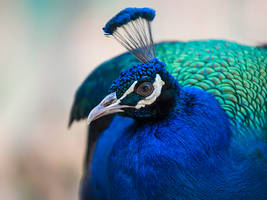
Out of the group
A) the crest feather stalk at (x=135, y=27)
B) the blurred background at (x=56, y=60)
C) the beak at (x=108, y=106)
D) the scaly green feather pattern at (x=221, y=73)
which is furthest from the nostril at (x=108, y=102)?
the blurred background at (x=56, y=60)

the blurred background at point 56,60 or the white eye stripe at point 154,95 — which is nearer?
the white eye stripe at point 154,95


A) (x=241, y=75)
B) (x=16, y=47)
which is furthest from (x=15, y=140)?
(x=241, y=75)

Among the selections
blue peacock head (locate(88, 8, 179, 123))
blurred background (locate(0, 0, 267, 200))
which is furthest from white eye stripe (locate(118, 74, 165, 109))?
blurred background (locate(0, 0, 267, 200))

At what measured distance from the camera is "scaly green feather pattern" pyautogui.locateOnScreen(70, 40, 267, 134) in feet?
4.37

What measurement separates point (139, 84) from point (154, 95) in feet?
0.22

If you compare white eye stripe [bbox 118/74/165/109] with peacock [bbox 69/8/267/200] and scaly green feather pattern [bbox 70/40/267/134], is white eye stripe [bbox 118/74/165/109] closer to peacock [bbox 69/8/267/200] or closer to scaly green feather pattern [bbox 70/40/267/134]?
peacock [bbox 69/8/267/200]

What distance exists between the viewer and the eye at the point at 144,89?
1154 millimetres

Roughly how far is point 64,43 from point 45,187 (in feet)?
3.66

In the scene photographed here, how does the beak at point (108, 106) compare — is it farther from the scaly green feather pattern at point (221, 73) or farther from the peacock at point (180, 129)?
the scaly green feather pattern at point (221, 73)

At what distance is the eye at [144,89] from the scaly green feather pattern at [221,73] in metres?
0.30

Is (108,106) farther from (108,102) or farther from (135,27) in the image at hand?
(135,27)

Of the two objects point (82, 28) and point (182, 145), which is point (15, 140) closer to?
point (82, 28)

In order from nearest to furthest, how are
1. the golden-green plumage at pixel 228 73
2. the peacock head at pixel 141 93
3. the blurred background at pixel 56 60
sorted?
the peacock head at pixel 141 93 → the golden-green plumage at pixel 228 73 → the blurred background at pixel 56 60

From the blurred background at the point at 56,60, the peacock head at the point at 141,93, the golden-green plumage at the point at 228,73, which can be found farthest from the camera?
the blurred background at the point at 56,60
